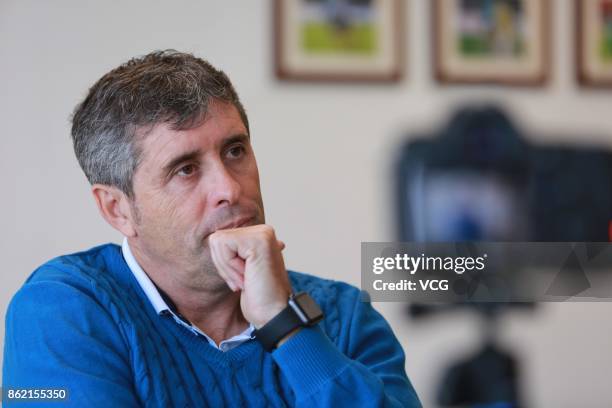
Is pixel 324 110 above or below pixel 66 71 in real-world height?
below

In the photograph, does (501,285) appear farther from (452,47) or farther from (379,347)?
(379,347)

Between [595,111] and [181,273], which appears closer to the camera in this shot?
[181,273]

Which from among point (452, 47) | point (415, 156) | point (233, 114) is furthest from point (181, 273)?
point (452, 47)

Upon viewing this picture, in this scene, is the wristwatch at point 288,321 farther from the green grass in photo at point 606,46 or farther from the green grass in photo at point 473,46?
the green grass in photo at point 606,46

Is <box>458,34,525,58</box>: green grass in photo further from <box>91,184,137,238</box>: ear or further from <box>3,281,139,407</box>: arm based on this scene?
<box>3,281,139,407</box>: arm

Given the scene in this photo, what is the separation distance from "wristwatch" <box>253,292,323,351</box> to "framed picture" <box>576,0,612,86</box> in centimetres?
184

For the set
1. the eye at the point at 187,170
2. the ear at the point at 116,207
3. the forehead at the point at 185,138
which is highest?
the forehead at the point at 185,138

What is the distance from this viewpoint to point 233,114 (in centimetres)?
116

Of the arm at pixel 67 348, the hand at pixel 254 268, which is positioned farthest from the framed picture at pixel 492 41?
the arm at pixel 67 348

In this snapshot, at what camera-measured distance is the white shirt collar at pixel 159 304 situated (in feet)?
3.75

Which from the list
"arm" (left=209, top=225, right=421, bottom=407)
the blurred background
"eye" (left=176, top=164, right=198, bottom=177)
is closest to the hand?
"arm" (left=209, top=225, right=421, bottom=407)

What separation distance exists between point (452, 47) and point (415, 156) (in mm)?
383

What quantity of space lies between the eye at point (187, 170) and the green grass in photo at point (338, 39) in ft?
4.10

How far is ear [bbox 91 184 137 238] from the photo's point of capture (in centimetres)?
119
